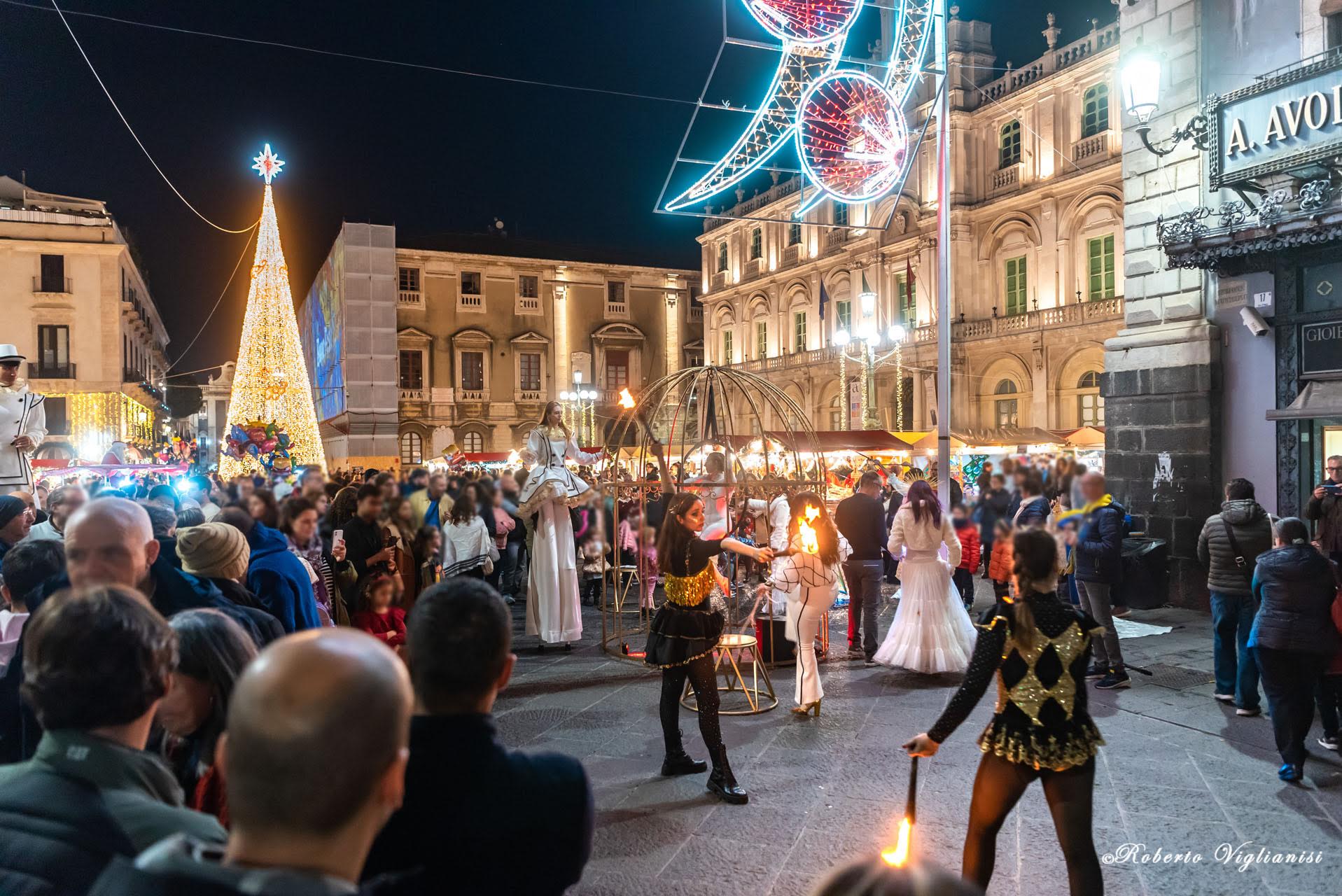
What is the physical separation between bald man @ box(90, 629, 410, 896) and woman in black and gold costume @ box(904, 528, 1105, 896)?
2.37m

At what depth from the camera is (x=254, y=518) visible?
2398 millimetres

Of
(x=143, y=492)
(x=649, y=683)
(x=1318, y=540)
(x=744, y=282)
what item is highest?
Answer: (x=744, y=282)

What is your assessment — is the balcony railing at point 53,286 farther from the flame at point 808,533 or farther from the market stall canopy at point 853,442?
the flame at point 808,533

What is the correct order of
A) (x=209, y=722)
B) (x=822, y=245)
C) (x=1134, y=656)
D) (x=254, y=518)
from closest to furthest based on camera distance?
(x=209, y=722) < (x=254, y=518) < (x=1134, y=656) < (x=822, y=245)

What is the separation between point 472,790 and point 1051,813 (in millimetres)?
2338

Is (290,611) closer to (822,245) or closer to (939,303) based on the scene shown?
(939,303)

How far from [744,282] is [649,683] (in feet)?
110

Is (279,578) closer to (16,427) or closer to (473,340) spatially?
(16,427)

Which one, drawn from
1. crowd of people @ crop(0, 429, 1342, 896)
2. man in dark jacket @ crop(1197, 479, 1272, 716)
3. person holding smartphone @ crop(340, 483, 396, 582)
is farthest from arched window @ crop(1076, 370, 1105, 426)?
person holding smartphone @ crop(340, 483, 396, 582)

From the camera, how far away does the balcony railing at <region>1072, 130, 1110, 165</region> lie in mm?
23938

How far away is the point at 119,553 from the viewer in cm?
251

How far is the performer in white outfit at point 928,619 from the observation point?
714 cm

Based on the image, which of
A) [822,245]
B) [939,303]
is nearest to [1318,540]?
[939,303]

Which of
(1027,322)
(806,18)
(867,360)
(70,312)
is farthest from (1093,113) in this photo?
(70,312)
